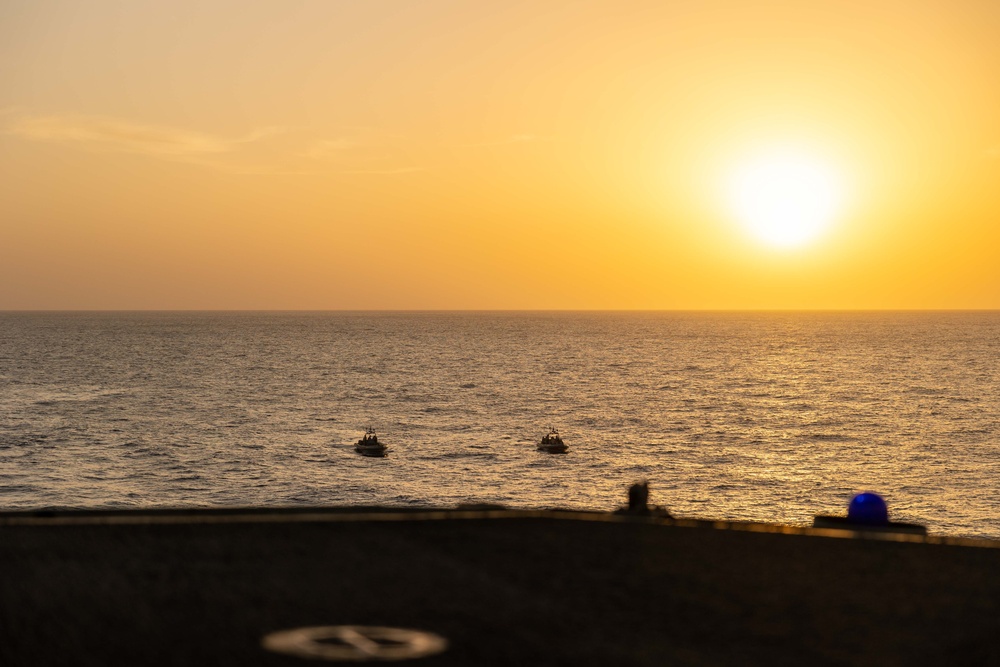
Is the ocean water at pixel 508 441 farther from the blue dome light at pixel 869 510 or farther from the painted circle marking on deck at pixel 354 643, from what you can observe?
the painted circle marking on deck at pixel 354 643

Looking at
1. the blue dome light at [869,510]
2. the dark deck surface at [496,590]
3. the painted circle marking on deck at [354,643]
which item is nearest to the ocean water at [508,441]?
the blue dome light at [869,510]

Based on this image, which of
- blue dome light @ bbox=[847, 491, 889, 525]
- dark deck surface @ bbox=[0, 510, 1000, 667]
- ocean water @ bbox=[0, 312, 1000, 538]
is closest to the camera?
dark deck surface @ bbox=[0, 510, 1000, 667]

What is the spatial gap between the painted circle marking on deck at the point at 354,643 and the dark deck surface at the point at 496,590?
0.59 feet

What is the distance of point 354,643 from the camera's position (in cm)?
942

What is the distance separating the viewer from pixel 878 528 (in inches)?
662

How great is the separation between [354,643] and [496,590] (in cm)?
235

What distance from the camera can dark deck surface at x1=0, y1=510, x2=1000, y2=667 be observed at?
941 centimetres

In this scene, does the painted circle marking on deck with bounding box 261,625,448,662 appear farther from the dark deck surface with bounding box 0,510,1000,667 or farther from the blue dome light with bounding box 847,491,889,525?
the blue dome light with bounding box 847,491,889,525

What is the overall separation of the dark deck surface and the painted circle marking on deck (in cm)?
18

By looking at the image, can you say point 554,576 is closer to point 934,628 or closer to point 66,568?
point 934,628

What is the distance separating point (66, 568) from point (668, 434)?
87.6m

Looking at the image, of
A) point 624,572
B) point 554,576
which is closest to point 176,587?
point 554,576

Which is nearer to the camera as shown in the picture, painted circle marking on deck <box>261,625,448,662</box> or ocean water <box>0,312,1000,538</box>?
painted circle marking on deck <box>261,625,448,662</box>

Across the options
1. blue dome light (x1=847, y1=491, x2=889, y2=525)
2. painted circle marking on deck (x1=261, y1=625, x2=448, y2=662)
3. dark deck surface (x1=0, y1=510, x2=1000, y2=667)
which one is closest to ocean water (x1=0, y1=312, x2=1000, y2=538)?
blue dome light (x1=847, y1=491, x2=889, y2=525)
